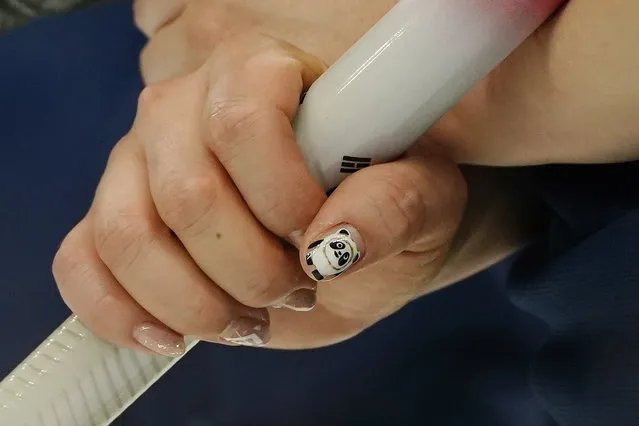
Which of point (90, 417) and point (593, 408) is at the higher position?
point (90, 417)

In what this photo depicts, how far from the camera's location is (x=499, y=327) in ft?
1.85

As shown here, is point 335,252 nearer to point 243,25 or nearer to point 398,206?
point 398,206

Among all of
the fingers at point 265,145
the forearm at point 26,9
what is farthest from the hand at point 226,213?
the forearm at point 26,9

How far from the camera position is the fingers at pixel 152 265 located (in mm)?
283

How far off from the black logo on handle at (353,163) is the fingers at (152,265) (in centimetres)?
7

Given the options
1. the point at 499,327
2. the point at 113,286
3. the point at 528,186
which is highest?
the point at 113,286

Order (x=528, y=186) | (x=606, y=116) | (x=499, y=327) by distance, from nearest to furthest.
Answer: (x=606, y=116) → (x=528, y=186) → (x=499, y=327)

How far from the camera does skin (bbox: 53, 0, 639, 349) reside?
259 mm

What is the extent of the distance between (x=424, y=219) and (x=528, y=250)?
0.59 feet

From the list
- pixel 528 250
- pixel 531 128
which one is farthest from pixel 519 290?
pixel 531 128

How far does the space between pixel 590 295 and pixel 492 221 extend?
0.33 ft

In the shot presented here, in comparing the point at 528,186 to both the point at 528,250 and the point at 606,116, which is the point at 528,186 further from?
the point at 606,116

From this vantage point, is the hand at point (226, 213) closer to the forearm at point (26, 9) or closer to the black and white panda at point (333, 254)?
the black and white panda at point (333, 254)

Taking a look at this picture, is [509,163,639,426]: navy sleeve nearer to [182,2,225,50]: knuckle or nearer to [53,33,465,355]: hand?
[53,33,465,355]: hand
